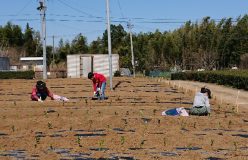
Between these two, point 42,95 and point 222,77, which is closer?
point 42,95

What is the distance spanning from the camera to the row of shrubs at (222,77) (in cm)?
3250

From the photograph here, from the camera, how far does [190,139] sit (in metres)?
9.75

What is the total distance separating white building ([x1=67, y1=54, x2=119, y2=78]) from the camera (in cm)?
5775

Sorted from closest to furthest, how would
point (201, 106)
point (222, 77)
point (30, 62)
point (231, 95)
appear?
point (201, 106), point (231, 95), point (222, 77), point (30, 62)

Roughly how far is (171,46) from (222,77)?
3783cm

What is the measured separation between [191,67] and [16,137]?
63904mm

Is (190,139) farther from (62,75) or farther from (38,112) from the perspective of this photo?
(62,75)

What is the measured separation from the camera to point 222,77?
1529 inches

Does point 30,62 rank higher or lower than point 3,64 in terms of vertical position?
higher

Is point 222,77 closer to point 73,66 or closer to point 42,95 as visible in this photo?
point 42,95

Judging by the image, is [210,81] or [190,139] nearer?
[190,139]

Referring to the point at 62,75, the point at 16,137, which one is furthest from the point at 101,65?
the point at 16,137

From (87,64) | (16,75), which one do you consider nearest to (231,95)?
(16,75)

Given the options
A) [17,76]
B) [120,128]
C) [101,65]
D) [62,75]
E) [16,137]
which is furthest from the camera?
[62,75]
